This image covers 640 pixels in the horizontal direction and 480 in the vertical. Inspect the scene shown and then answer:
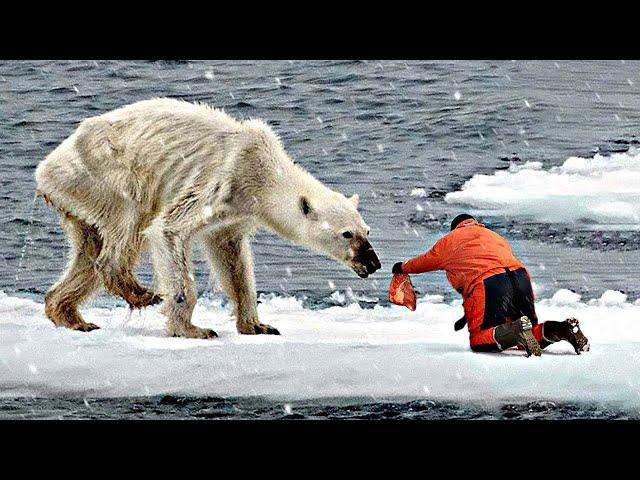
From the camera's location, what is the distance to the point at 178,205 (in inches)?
291

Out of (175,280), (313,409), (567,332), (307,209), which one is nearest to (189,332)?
(175,280)

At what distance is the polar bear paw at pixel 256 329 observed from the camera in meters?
7.63

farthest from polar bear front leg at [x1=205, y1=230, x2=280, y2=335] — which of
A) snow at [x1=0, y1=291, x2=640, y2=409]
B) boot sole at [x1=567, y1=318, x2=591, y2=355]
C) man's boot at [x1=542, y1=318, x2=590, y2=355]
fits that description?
boot sole at [x1=567, y1=318, x2=591, y2=355]

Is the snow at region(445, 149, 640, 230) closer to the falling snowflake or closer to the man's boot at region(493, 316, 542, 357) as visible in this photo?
the man's boot at region(493, 316, 542, 357)

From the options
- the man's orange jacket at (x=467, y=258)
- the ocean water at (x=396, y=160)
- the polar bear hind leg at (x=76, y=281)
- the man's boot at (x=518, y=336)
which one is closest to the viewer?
the man's boot at (x=518, y=336)

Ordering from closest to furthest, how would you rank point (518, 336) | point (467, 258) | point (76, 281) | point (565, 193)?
1. point (518, 336)
2. point (467, 258)
3. point (565, 193)
4. point (76, 281)

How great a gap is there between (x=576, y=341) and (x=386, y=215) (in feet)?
4.28

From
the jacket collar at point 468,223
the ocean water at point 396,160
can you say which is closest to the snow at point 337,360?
the ocean water at point 396,160

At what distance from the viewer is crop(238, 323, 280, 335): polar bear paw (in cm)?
763

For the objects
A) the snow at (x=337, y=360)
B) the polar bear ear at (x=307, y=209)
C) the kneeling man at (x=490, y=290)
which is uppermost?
the polar bear ear at (x=307, y=209)

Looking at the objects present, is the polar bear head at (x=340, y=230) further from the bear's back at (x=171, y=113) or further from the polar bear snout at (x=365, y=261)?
the bear's back at (x=171, y=113)

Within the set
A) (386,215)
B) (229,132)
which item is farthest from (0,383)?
(386,215)

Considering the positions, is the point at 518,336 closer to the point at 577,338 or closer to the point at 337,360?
the point at 577,338

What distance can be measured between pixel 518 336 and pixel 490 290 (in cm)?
30
